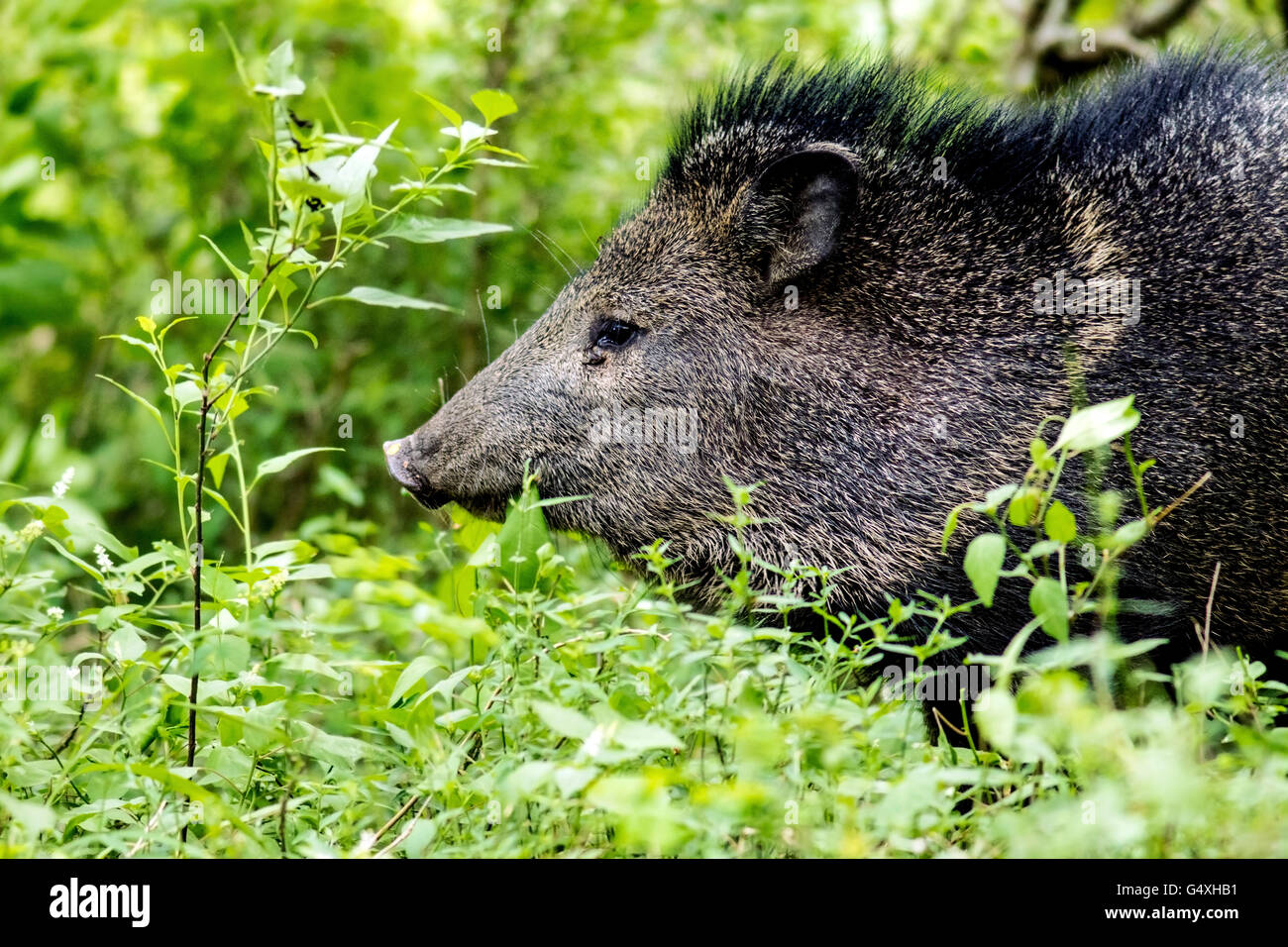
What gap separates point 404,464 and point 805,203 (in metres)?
1.46

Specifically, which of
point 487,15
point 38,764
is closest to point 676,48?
point 487,15

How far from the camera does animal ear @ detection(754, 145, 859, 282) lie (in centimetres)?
373

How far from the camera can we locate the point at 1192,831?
1.96 m

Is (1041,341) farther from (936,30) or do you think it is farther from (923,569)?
(936,30)

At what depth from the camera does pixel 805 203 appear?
3781mm

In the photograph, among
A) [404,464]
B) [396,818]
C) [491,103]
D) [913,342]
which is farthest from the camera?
[404,464]

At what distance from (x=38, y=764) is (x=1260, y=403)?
10.3ft

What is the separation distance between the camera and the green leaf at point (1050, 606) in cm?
215

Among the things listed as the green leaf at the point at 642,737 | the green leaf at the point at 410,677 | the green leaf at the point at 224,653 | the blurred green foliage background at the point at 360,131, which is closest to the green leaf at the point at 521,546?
the green leaf at the point at 410,677

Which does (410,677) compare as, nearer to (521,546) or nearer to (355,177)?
(521,546)

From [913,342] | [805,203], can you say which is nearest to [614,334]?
[805,203]

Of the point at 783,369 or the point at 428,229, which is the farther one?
the point at 783,369

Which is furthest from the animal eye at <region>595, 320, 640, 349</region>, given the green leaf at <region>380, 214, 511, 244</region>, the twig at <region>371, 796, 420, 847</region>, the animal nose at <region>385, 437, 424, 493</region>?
the twig at <region>371, 796, 420, 847</region>

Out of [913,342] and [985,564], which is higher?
[913,342]
